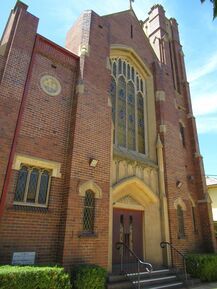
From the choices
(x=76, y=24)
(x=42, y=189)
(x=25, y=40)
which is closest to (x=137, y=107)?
(x=76, y=24)

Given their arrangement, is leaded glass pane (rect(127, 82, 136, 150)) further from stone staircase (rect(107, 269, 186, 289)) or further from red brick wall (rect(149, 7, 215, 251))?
stone staircase (rect(107, 269, 186, 289))

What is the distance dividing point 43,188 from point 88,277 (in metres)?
2.79

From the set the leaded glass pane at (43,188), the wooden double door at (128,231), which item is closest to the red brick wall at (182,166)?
the wooden double door at (128,231)

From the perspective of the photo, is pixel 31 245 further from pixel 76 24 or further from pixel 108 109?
pixel 76 24

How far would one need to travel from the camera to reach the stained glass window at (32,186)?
685cm

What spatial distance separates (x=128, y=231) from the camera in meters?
9.38

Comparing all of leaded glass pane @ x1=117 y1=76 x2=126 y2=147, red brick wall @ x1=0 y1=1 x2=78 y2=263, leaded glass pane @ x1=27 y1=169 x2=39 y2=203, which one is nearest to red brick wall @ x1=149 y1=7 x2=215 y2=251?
leaded glass pane @ x1=117 y1=76 x2=126 y2=147

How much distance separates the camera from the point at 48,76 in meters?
8.77

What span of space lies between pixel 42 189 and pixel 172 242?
229 inches

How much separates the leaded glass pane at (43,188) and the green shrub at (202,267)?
20.3 feet

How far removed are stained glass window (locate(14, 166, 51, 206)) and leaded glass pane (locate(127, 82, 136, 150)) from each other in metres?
4.65

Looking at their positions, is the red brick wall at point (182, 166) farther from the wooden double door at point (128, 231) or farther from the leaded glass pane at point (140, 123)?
the wooden double door at point (128, 231)

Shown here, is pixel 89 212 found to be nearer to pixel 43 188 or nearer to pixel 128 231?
pixel 43 188

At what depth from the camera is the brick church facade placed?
6867 millimetres
